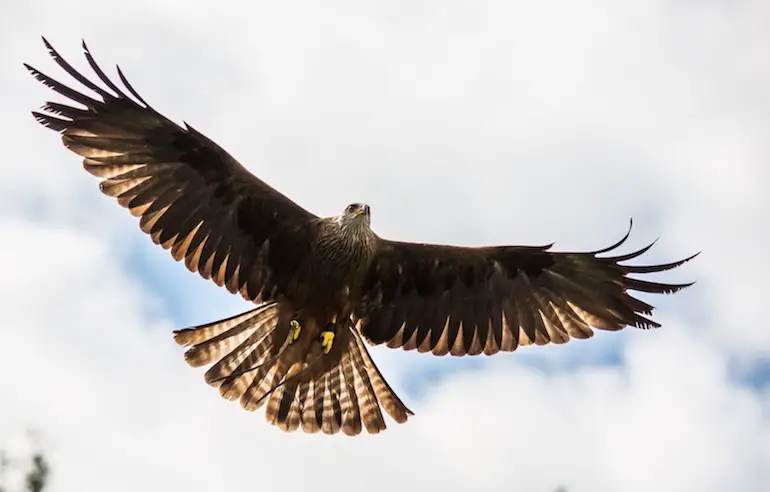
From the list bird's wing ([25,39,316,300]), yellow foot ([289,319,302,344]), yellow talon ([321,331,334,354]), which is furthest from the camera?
yellow talon ([321,331,334,354])

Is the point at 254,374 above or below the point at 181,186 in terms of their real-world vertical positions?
below

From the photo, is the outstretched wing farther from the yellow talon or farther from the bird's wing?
the bird's wing

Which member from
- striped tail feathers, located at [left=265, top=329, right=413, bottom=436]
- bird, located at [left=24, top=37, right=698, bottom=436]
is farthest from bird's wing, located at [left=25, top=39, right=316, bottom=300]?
striped tail feathers, located at [left=265, top=329, right=413, bottom=436]

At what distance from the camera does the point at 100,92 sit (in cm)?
1148

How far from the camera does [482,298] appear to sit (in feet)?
41.3

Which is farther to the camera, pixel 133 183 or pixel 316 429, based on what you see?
pixel 316 429

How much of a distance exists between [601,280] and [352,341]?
2.32 m

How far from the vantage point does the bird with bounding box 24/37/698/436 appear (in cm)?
1177

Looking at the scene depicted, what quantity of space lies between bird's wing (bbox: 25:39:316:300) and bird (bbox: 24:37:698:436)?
0.04 feet

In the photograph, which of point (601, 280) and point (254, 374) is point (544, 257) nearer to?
point (601, 280)

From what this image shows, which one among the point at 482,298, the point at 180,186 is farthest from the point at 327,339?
the point at 180,186

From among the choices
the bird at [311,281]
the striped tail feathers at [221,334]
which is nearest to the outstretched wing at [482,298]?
the bird at [311,281]

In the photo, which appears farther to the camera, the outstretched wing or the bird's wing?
the outstretched wing

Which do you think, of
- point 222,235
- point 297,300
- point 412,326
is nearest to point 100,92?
point 222,235
